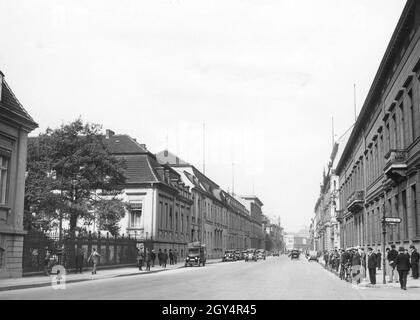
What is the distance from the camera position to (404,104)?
27453mm

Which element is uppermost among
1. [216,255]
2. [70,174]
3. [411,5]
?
[411,5]

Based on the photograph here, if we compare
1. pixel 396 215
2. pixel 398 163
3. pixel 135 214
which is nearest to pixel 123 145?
pixel 135 214

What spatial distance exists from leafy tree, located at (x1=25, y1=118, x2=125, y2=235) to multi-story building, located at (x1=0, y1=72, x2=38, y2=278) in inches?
279

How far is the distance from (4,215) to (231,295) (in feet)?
45.3

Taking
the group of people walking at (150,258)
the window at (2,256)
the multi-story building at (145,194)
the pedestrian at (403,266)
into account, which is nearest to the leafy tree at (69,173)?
the group of people walking at (150,258)

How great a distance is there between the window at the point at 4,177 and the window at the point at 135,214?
2418 centimetres

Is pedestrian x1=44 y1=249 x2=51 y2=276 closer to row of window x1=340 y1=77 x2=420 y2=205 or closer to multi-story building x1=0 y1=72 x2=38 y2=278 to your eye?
multi-story building x1=0 y1=72 x2=38 y2=278

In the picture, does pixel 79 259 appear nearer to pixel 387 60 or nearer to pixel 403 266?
pixel 403 266

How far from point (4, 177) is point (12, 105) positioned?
11.7ft

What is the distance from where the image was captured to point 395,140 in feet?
100

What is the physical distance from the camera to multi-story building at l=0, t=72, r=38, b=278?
81.0ft

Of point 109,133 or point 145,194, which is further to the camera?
point 109,133
